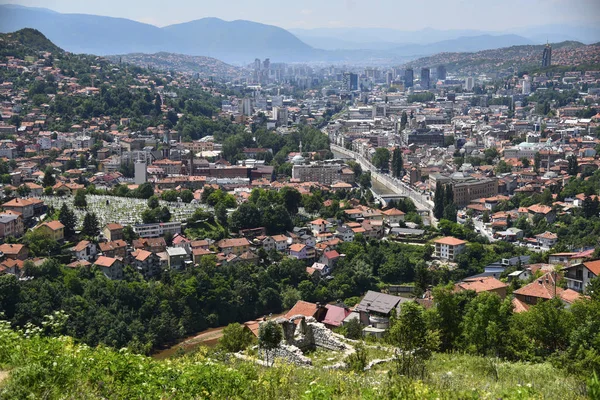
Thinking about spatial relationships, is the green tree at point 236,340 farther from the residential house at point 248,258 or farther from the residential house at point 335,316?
the residential house at point 248,258

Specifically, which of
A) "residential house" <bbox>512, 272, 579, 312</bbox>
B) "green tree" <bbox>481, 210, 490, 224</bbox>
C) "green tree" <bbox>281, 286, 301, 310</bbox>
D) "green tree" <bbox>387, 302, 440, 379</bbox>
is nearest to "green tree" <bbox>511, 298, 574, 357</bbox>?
"green tree" <bbox>387, 302, 440, 379</bbox>

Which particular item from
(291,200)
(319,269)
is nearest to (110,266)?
(319,269)

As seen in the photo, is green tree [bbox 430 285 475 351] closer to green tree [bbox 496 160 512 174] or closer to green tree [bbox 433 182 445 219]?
green tree [bbox 433 182 445 219]

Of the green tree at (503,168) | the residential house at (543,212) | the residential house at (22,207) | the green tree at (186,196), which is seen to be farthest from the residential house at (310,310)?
the green tree at (503,168)

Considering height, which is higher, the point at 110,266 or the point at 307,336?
the point at 307,336

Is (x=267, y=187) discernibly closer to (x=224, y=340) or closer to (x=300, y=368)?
(x=224, y=340)

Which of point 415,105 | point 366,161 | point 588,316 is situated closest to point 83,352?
point 588,316

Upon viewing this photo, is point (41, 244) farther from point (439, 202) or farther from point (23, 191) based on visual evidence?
point (439, 202)
